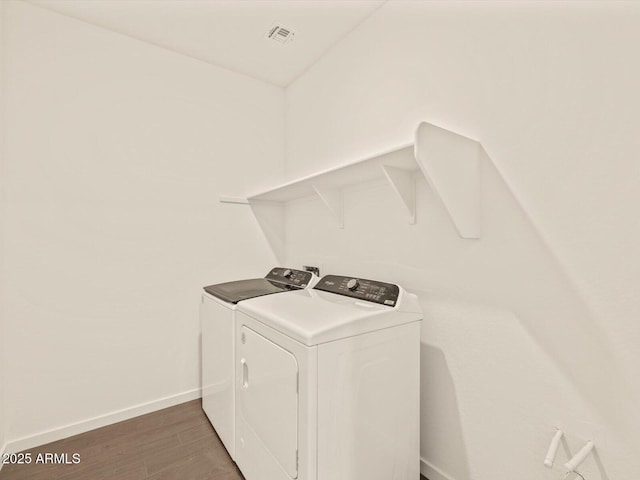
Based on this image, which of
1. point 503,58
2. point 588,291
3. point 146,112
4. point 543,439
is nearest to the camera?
point 588,291

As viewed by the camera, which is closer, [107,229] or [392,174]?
[392,174]

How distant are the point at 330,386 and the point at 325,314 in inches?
11.7

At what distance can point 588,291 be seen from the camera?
1.04m

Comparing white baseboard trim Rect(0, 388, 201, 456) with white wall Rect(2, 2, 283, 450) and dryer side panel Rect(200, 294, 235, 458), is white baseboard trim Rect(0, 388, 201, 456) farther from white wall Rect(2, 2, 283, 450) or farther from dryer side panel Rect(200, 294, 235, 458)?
dryer side panel Rect(200, 294, 235, 458)

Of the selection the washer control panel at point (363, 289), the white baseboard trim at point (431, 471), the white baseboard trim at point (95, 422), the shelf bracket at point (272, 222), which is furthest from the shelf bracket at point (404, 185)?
the white baseboard trim at point (95, 422)

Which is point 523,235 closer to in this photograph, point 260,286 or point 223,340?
point 260,286

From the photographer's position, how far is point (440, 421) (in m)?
1.53

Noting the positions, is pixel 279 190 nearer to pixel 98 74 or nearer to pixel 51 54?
pixel 98 74

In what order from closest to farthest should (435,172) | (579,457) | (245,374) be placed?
1. (579,457)
2. (435,172)
3. (245,374)

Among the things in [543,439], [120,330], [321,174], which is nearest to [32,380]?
[120,330]

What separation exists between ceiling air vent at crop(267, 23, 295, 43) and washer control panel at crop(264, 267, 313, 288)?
176 centimetres

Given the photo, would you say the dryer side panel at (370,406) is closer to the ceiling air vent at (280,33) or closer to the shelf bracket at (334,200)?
the shelf bracket at (334,200)

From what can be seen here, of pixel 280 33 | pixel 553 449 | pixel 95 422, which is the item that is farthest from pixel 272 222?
pixel 553 449

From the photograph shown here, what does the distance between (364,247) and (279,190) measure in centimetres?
82
